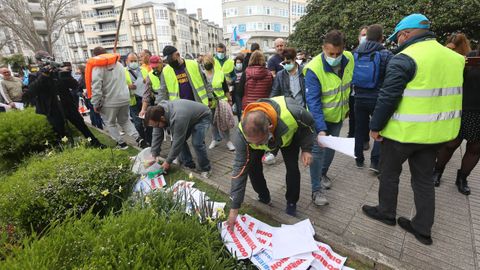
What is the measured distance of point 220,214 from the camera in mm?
2277

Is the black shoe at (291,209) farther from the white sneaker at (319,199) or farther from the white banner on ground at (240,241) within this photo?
the white banner on ground at (240,241)

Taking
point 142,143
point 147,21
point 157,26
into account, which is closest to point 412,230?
point 142,143

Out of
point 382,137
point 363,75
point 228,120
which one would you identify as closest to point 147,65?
point 228,120

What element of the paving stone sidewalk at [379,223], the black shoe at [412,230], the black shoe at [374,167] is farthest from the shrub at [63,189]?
the black shoe at [374,167]

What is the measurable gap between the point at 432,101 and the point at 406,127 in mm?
271

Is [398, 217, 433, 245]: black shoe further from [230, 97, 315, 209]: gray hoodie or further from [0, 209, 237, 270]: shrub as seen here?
[0, 209, 237, 270]: shrub

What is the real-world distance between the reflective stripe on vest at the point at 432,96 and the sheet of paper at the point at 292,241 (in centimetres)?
119

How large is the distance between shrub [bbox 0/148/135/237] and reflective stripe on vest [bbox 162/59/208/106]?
155cm

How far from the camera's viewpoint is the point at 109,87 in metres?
4.95

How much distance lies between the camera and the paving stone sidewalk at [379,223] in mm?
2303

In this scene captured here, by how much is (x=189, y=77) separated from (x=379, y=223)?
133 inches

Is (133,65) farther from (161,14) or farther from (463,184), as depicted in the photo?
(161,14)

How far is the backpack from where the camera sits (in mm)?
3303

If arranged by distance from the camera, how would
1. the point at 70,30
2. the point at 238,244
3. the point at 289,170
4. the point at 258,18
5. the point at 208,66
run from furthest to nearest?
the point at 70,30, the point at 258,18, the point at 208,66, the point at 289,170, the point at 238,244
